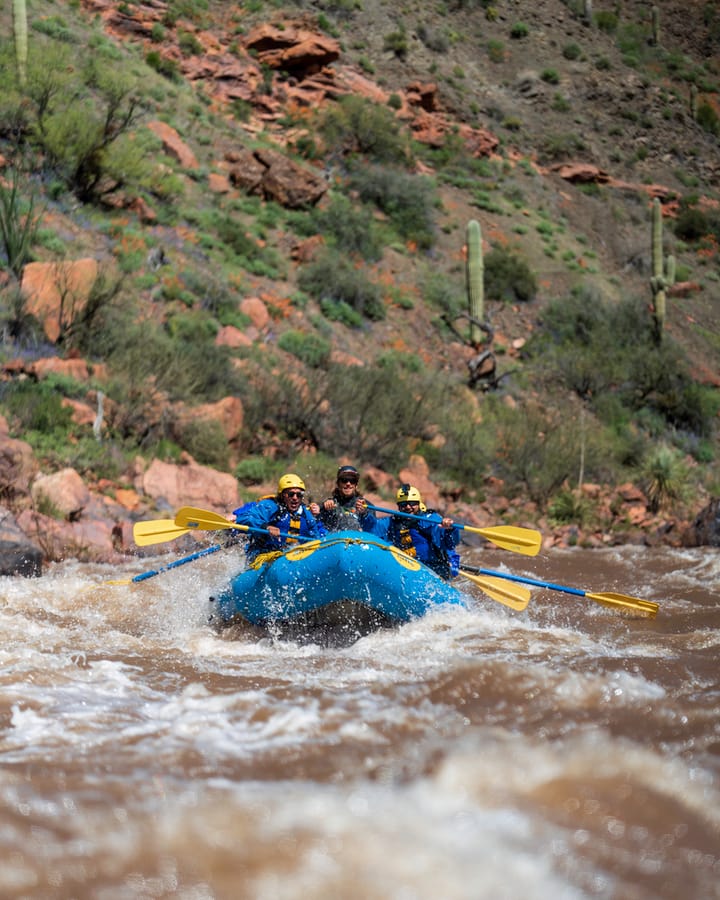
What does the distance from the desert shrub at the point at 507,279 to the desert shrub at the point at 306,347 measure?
829 cm

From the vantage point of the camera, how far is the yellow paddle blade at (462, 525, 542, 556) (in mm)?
7473

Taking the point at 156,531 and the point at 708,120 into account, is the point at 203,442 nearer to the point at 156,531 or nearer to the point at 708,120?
the point at 156,531

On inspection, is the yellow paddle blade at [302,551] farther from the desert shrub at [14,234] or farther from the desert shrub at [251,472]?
the desert shrub at [14,234]

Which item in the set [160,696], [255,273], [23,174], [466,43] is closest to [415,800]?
[160,696]

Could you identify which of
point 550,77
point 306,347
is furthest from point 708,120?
point 306,347

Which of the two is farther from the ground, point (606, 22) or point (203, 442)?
point (606, 22)

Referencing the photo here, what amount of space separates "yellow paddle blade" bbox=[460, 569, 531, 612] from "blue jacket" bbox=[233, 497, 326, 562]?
1375 millimetres

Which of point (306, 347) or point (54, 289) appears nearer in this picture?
point (54, 289)

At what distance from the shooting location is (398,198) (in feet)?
84.3

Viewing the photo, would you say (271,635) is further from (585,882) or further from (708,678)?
(585,882)

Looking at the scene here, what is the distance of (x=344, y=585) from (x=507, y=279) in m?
20.3

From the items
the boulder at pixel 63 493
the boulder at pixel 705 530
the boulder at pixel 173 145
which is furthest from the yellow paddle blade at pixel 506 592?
the boulder at pixel 173 145

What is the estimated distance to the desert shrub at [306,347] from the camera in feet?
56.2

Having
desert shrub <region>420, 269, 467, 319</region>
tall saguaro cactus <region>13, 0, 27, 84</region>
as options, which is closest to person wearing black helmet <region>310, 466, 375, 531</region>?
desert shrub <region>420, 269, 467, 319</region>
